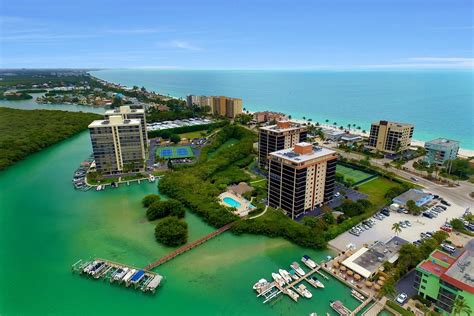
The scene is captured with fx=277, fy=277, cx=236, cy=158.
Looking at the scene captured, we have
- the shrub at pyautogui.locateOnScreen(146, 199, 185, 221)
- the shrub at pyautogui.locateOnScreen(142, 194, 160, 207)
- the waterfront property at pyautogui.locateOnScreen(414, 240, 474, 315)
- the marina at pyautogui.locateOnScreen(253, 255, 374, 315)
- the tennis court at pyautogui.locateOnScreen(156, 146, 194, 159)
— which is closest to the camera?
the waterfront property at pyautogui.locateOnScreen(414, 240, 474, 315)

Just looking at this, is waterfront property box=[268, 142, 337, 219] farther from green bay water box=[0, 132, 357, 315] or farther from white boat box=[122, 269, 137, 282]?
white boat box=[122, 269, 137, 282]

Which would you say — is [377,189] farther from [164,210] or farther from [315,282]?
[164,210]

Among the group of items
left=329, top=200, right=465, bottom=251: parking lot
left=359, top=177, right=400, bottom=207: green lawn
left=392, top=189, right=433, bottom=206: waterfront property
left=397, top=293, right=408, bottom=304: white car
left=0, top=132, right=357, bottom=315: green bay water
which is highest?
left=392, top=189, right=433, bottom=206: waterfront property

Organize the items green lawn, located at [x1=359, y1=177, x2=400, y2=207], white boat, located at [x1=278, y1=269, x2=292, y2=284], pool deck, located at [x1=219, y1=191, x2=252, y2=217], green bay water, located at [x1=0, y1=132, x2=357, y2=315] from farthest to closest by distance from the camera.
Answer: green lawn, located at [x1=359, y1=177, x2=400, y2=207], pool deck, located at [x1=219, y1=191, x2=252, y2=217], white boat, located at [x1=278, y1=269, x2=292, y2=284], green bay water, located at [x1=0, y1=132, x2=357, y2=315]

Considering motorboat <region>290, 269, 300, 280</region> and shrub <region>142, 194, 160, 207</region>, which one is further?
shrub <region>142, 194, 160, 207</region>

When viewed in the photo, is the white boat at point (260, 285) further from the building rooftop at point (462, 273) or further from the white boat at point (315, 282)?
the building rooftop at point (462, 273)

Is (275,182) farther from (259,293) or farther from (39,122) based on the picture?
(39,122)

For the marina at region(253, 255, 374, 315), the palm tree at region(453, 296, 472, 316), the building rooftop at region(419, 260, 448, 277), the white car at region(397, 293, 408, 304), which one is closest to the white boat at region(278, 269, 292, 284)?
the marina at region(253, 255, 374, 315)
